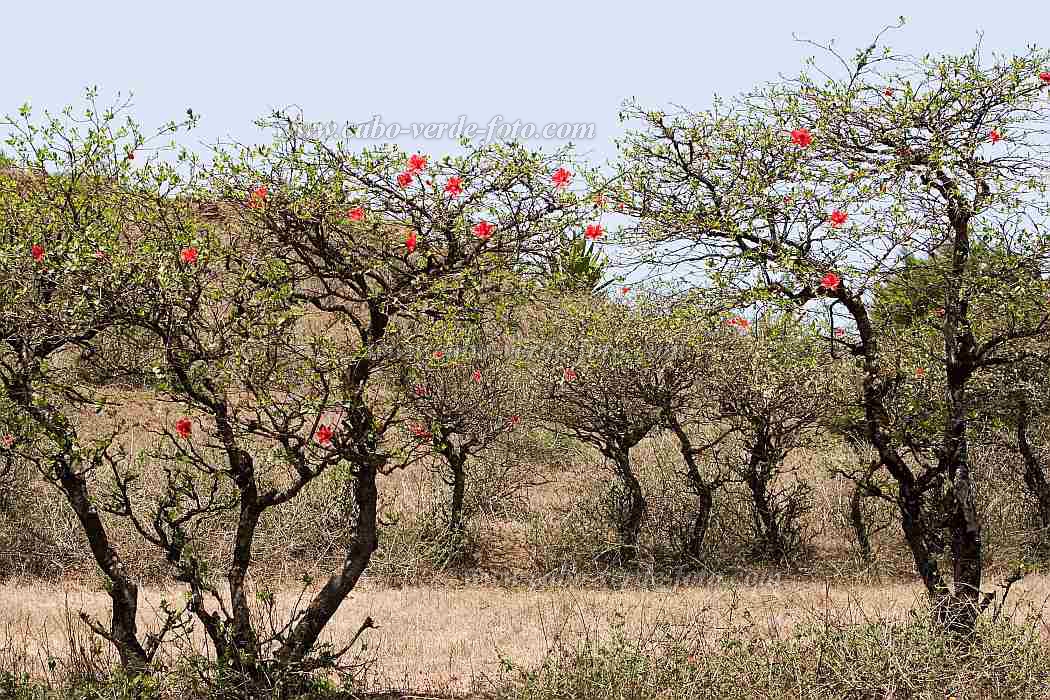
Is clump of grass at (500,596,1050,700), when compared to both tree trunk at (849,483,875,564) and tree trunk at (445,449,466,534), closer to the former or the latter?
tree trunk at (849,483,875,564)

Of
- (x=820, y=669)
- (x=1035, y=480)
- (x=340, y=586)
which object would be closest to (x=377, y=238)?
(x=340, y=586)

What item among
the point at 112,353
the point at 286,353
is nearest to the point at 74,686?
the point at 112,353

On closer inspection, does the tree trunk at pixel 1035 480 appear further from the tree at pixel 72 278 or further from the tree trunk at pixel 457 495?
the tree at pixel 72 278

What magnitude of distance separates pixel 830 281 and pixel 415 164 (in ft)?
8.21

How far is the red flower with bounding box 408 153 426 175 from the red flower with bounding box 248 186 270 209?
2.54 feet

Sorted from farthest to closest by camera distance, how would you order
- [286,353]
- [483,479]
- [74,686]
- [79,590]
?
[483,479]
[79,590]
[74,686]
[286,353]

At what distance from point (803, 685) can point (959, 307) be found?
2.47m

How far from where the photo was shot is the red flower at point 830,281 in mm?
5770

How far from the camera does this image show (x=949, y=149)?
5.82 metres

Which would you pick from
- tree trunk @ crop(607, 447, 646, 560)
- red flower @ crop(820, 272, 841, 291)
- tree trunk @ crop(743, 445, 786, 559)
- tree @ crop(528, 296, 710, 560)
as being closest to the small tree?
tree @ crop(528, 296, 710, 560)

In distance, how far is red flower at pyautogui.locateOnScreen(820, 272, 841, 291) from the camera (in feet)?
18.9

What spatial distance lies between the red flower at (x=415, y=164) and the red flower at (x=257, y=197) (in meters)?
0.77

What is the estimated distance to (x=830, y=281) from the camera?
5.77m

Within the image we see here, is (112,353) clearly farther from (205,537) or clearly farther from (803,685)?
(205,537)
